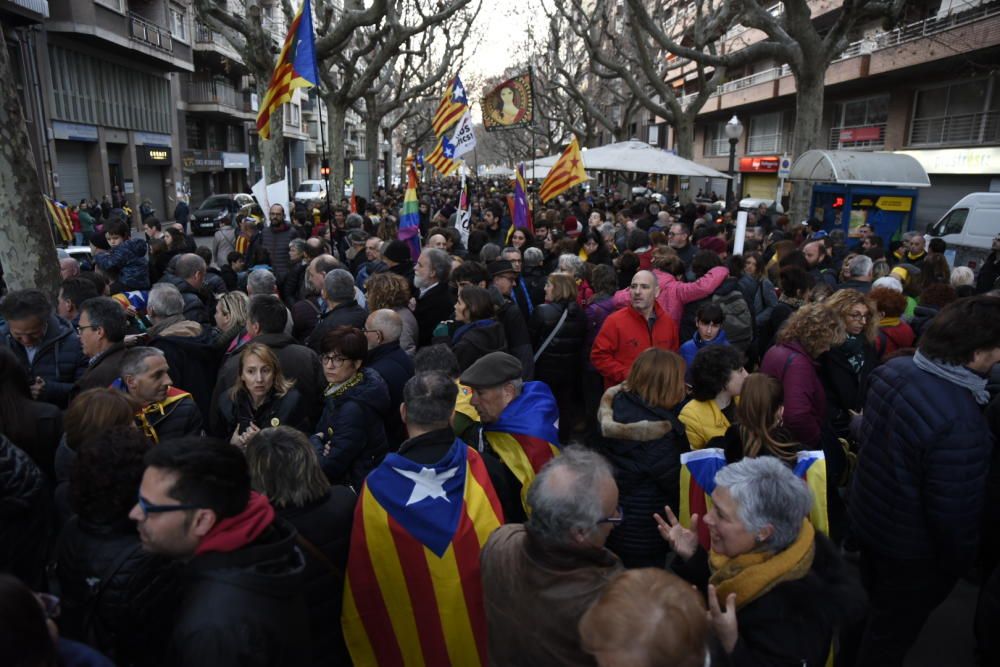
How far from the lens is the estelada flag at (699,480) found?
299 centimetres

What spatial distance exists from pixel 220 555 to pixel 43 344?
3.02 m

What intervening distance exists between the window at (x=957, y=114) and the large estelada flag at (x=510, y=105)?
1456cm

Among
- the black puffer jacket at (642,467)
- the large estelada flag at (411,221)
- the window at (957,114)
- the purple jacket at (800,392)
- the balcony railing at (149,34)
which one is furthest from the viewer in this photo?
the balcony railing at (149,34)

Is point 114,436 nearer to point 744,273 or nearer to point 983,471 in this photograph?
point 983,471

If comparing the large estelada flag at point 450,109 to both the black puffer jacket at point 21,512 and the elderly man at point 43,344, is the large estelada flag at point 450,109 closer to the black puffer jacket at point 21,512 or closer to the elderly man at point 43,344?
the elderly man at point 43,344

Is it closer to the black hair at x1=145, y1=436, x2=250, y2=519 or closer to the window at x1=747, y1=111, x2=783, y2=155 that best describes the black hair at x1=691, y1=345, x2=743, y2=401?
the black hair at x1=145, y1=436, x2=250, y2=519

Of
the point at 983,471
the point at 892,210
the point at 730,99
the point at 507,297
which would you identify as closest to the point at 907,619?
the point at 983,471

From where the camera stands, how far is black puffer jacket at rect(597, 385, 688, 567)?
310cm

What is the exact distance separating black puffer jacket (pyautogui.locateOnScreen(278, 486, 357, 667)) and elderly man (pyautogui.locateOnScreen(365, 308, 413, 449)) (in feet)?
4.28

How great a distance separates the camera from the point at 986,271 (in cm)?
809

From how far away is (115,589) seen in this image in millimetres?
2148

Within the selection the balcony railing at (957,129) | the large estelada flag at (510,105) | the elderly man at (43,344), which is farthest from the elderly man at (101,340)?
the balcony railing at (957,129)

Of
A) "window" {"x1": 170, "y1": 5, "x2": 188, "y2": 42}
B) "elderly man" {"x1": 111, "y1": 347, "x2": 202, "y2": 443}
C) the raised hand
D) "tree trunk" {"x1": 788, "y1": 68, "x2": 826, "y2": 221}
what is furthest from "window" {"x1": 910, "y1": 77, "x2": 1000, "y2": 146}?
"window" {"x1": 170, "y1": 5, "x2": 188, "y2": 42}

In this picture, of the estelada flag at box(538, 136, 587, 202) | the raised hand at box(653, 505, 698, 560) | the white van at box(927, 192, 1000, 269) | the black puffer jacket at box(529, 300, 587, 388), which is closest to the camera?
the raised hand at box(653, 505, 698, 560)
